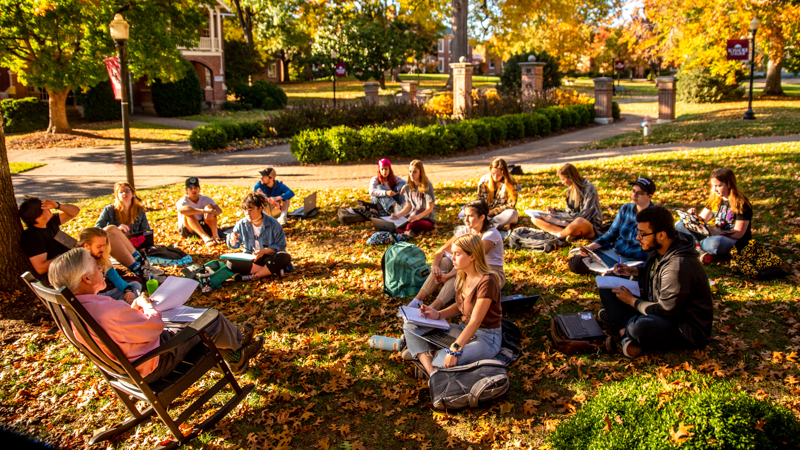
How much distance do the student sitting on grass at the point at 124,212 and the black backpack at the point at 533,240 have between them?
525cm

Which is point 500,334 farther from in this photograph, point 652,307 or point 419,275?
point 419,275

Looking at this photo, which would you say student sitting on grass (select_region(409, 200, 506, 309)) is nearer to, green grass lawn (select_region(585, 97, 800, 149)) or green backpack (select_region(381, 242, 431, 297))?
green backpack (select_region(381, 242, 431, 297))

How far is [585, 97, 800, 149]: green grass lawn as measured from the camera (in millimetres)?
16266

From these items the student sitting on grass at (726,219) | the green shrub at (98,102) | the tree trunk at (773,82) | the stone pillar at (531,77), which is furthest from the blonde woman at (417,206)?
the tree trunk at (773,82)

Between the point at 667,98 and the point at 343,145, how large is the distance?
15355mm

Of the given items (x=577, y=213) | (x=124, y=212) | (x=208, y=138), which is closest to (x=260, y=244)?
(x=124, y=212)

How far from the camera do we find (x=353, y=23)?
129 ft

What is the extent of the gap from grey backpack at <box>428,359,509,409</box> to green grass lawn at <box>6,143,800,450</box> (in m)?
0.11

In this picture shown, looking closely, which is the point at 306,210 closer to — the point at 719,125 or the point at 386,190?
the point at 386,190

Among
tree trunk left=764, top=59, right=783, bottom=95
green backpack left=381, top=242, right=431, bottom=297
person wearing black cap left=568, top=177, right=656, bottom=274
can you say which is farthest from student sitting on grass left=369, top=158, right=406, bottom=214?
tree trunk left=764, top=59, right=783, bottom=95

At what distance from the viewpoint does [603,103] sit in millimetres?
24047

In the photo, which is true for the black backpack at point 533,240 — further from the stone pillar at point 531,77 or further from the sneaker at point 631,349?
the stone pillar at point 531,77

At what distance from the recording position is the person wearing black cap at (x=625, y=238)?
20.3ft

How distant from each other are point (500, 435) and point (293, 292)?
3.60 m
